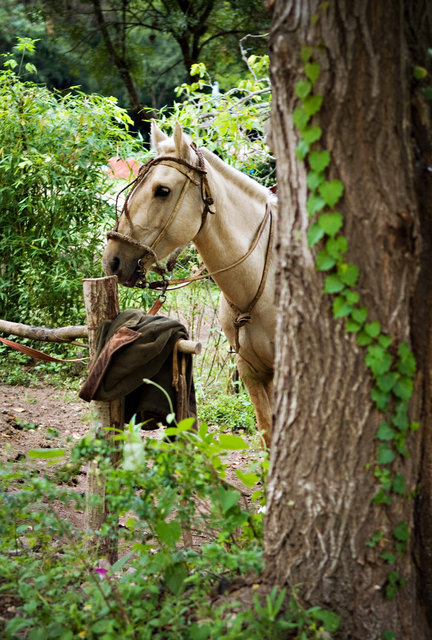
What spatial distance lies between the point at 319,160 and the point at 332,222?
7.0 inches

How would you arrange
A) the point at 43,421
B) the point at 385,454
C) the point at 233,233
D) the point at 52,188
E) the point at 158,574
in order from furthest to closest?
the point at 52,188, the point at 43,421, the point at 233,233, the point at 158,574, the point at 385,454

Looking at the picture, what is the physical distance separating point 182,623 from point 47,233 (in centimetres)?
542

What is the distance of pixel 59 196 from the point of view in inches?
273

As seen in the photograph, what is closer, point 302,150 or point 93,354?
point 302,150

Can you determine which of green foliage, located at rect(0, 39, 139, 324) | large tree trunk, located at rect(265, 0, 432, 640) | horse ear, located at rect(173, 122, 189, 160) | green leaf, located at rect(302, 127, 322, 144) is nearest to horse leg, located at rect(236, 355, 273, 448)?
horse ear, located at rect(173, 122, 189, 160)

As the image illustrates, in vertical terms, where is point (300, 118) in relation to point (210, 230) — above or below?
above

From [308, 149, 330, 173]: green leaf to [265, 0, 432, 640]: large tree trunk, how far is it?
3 cm

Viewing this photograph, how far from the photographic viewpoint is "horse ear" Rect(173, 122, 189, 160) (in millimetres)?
3531

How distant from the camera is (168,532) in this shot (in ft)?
7.75

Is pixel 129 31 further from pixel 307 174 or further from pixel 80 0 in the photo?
pixel 307 174

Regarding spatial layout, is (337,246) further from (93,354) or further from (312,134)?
Answer: (93,354)

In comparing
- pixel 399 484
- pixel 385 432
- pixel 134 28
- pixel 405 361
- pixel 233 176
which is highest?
pixel 134 28

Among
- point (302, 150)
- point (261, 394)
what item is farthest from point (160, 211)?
point (302, 150)

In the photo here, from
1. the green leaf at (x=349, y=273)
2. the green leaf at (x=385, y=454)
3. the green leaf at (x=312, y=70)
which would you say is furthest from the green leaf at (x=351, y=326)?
the green leaf at (x=312, y=70)
